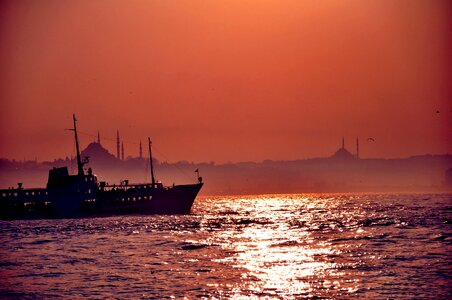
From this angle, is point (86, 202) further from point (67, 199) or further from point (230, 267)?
point (230, 267)

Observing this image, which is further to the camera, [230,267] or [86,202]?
[86,202]

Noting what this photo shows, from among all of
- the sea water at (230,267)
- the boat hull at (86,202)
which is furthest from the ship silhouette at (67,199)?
the sea water at (230,267)

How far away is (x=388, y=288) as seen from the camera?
33.4 meters

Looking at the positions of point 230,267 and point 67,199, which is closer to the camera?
point 230,267

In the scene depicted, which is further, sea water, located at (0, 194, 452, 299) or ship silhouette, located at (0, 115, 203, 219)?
ship silhouette, located at (0, 115, 203, 219)

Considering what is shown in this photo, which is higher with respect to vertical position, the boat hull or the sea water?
the boat hull

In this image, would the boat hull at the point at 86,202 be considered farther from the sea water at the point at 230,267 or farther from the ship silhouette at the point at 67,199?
the sea water at the point at 230,267

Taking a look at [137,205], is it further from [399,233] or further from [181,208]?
[399,233]

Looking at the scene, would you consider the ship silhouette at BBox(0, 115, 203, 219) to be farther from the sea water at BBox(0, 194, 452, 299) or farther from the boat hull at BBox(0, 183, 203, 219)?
the sea water at BBox(0, 194, 452, 299)

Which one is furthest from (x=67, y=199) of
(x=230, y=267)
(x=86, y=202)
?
(x=230, y=267)

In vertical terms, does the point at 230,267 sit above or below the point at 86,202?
below

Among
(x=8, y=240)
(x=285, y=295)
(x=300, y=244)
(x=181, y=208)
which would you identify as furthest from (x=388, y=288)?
(x=181, y=208)

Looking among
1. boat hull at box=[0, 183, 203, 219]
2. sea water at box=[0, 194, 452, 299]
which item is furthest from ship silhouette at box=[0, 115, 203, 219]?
sea water at box=[0, 194, 452, 299]

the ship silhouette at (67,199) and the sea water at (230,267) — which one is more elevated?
the ship silhouette at (67,199)
